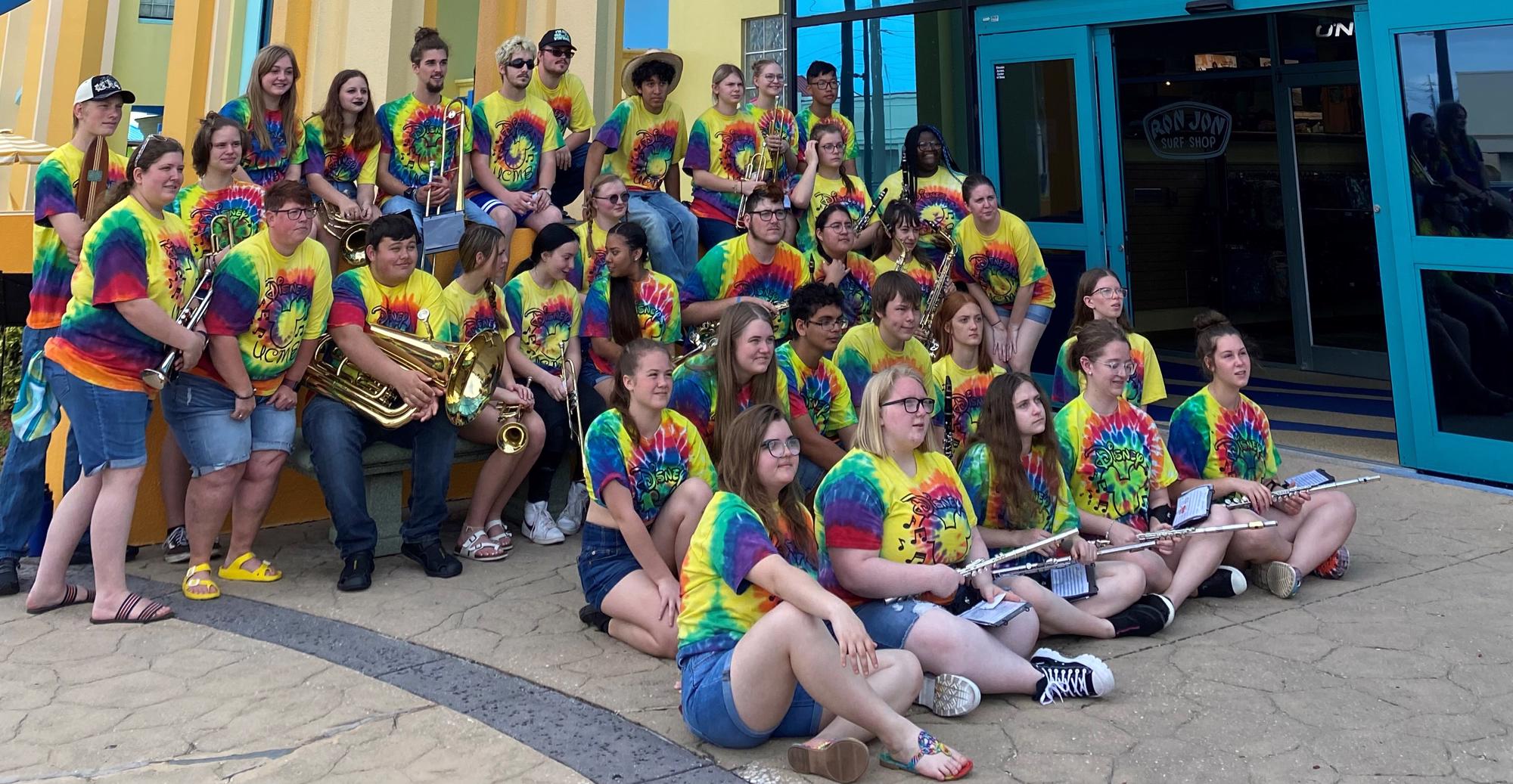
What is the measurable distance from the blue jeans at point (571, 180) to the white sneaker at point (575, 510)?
197 cm

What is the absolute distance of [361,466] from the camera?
5.02 metres

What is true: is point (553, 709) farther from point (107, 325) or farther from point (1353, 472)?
point (1353, 472)

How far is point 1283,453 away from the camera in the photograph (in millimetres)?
6754

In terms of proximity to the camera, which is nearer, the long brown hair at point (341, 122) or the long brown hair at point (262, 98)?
the long brown hair at point (262, 98)

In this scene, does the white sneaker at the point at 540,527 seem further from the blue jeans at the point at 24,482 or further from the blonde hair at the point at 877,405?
the blonde hair at the point at 877,405

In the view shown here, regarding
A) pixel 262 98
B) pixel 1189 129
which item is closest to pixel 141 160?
pixel 262 98

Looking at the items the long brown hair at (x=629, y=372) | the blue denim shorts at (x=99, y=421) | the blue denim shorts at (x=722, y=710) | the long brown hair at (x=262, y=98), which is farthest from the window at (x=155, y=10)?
the blue denim shorts at (x=722, y=710)

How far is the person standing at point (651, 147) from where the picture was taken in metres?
6.65

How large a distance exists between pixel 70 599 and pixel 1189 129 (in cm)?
871

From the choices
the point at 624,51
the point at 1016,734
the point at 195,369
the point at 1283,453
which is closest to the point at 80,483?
the point at 195,369

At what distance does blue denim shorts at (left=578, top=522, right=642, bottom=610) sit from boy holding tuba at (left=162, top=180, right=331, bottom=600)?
1458 millimetres

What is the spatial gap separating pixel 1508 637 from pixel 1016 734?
6.14 feet

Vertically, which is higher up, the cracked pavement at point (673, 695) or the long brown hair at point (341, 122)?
the long brown hair at point (341, 122)

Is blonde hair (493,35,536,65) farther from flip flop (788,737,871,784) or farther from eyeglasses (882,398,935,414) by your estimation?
flip flop (788,737,871,784)
